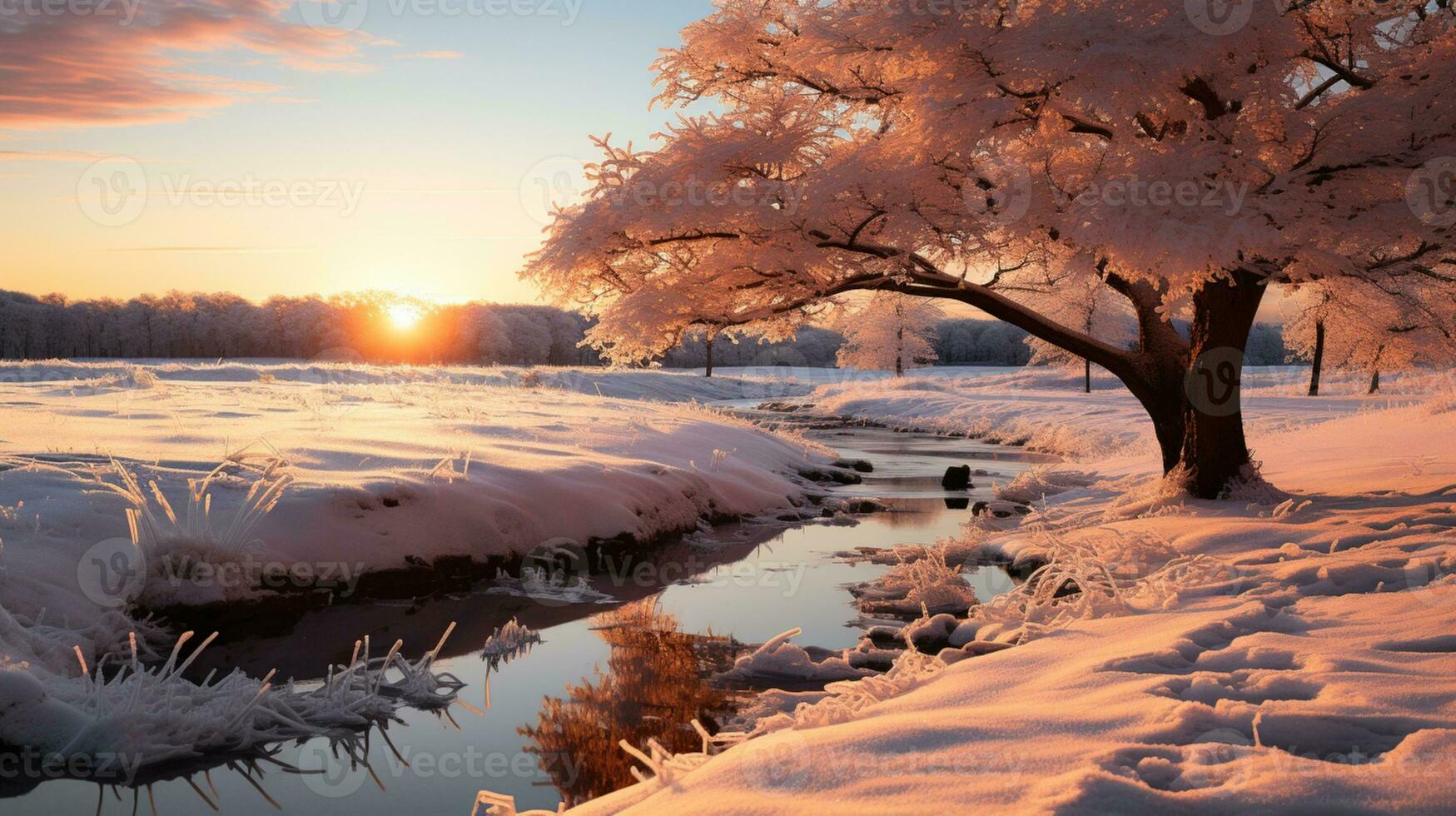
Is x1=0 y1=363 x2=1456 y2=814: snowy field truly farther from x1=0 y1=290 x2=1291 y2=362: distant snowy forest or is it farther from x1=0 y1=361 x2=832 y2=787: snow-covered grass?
x1=0 y1=290 x2=1291 y2=362: distant snowy forest

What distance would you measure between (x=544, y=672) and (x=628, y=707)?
41.0 inches

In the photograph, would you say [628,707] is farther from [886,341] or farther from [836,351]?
[836,351]

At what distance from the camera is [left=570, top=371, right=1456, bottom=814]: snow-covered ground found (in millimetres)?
2975

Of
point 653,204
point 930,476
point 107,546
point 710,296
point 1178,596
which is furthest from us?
Answer: point 930,476

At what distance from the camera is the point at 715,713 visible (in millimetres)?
6039

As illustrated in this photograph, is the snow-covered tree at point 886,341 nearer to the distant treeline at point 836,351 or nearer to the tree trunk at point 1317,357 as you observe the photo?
the tree trunk at point 1317,357

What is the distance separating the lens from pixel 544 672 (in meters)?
6.95

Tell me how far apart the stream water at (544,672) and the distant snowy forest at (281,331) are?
74.7 meters

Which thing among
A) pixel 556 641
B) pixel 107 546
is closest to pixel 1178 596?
pixel 556 641

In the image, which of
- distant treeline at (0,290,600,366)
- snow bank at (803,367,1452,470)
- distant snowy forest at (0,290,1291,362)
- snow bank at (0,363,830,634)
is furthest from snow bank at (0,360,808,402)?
distant treeline at (0,290,600,366)

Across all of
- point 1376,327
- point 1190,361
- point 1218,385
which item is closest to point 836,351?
point 1376,327

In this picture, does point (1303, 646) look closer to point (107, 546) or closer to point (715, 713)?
point (715, 713)

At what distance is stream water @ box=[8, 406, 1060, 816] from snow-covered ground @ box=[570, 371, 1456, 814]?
1.10 m

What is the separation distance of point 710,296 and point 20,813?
7.50 meters
